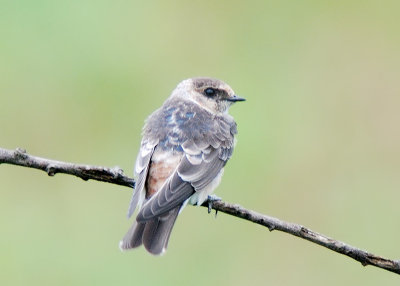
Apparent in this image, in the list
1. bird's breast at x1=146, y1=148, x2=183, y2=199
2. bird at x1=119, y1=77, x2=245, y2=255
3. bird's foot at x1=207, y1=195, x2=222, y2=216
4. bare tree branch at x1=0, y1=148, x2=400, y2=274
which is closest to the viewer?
bare tree branch at x1=0, y1=148, x2=400, y2=274

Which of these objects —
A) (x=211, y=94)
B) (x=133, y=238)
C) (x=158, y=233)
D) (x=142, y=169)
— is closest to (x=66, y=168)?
(x=133, y=238)

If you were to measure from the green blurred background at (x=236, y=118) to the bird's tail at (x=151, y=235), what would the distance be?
2714 mm

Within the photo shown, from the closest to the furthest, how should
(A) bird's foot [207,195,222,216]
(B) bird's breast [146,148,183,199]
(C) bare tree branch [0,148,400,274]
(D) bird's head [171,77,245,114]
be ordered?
(C) bare tree branch [0,148,400,274] < (A) bird's foot [207,195,222,216] < (B) bird's breast [146,148,183,199] < (D) bird's head [171,77,245,114]

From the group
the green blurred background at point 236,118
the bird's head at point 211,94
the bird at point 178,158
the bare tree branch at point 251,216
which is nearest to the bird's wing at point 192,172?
the bird at point 178,158

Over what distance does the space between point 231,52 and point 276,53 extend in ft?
1.56

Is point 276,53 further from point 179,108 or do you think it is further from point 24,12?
point 179,108

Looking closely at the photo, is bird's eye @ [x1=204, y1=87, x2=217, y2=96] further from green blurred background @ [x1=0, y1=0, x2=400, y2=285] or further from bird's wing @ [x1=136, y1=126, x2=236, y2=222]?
green blurred background @ [x1=0, y1=0, x2=400, y2=285]

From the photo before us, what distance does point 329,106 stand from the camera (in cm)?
1045

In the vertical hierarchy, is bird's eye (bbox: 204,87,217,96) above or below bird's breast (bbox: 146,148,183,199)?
above

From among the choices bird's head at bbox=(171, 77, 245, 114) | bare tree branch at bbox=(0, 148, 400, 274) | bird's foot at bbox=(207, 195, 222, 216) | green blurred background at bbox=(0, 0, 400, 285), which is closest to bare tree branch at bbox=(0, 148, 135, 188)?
bare tree branch at bbox=(0, 148, 400, 274)

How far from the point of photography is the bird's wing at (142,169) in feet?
17.4

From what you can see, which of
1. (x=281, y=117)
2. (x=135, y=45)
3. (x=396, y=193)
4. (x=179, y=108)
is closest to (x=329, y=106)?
(x=281, y=117)

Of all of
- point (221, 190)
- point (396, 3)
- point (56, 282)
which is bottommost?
point (56, 282)

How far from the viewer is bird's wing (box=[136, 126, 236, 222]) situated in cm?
536
